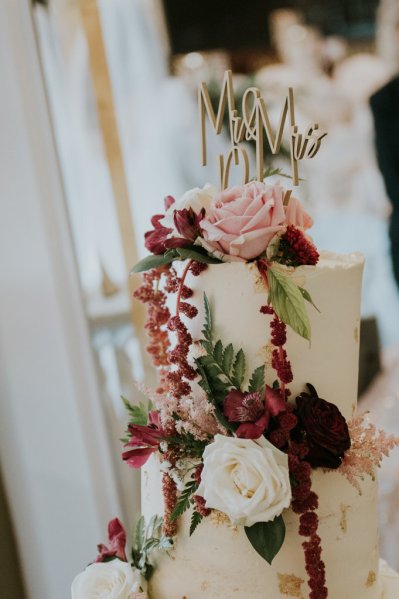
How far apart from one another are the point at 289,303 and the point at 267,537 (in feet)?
1.07

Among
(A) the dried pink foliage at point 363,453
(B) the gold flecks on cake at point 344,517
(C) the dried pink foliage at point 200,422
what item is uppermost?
(C) the dried pink foliage at point 200,422

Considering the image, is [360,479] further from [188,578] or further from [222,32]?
[222,32]

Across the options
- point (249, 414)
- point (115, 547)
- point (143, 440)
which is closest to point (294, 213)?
point (249, 414)

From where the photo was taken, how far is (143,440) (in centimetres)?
105

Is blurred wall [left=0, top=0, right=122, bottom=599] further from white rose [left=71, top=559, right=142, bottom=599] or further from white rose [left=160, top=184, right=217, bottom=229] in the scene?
white rose [left=160, top=184, right=217, bottom=229]

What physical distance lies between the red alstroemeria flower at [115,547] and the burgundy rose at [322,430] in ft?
1.26

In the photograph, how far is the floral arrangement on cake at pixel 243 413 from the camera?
3.11 ft

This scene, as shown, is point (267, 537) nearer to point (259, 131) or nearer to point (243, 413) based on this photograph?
point (243, 413)

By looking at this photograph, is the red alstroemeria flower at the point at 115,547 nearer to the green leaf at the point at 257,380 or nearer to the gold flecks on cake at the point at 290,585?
the gold flecks on cake at the point at 290,585

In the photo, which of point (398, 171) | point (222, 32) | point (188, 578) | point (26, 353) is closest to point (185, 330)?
point (188, 578)

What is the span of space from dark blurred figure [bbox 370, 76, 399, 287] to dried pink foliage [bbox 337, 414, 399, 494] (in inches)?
105

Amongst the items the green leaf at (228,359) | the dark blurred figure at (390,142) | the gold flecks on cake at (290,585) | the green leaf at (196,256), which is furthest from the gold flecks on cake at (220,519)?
the dark blurred figure at (390,142)

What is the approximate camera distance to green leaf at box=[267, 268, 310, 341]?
96 centimetres

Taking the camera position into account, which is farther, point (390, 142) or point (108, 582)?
point (390, 142)
